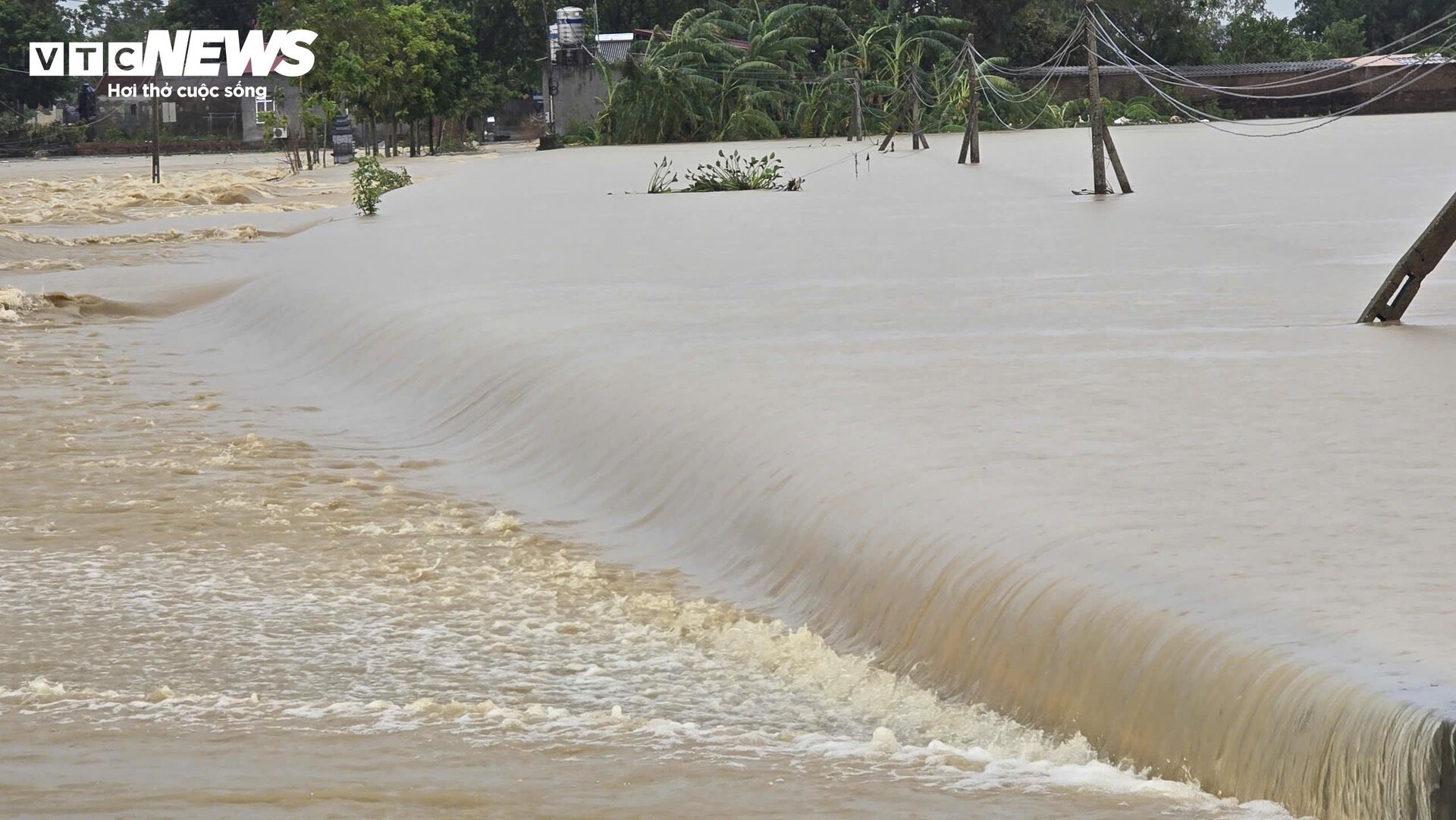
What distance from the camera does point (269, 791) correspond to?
13.9 ft

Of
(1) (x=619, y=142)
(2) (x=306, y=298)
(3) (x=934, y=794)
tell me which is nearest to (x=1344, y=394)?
(3) (x=934, y=794)

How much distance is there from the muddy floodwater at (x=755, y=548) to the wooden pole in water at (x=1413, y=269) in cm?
27

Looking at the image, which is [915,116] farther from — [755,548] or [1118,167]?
[755,548]

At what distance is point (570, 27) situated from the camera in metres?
51.2

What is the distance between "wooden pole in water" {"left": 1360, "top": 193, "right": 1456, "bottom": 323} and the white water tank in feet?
145

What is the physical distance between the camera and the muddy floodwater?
4172mm

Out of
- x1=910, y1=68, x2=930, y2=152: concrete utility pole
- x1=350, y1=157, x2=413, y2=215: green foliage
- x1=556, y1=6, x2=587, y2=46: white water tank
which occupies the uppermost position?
x1=556, y1=6, x2=587, y2=46: white water tank

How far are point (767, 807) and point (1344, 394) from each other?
143 inches

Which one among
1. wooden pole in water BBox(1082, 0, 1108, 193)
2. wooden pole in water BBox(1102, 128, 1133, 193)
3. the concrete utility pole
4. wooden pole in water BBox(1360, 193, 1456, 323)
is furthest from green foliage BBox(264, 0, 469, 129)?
wooden pole in water BBox(1360, 193, 1456, 323)

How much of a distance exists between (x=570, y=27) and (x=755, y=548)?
46646mm

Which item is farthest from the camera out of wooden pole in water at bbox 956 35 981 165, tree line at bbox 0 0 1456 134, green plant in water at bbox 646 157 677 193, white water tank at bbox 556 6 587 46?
white water tank at bbox 556 6 587 46

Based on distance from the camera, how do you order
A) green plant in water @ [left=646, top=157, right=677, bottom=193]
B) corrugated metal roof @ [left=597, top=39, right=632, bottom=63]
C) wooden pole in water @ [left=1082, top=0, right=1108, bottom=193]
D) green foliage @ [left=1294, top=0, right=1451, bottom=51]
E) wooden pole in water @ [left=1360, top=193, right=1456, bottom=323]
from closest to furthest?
wooden pole in water @ [left=1360, top=193, right=1456, bottom=323] → wooden pole in water @ [left=1082, top=0, right=1108, bottom=193] → green plant in water @ [left=646, top=157, right=677, bottom=193] → corrugated metal roof @ [left=597, top=39, right=632, bottom=63] → green foliage @ [left=1294, top=0, right=1451, bottom=51]

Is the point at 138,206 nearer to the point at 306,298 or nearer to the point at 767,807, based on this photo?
the point at 306,298

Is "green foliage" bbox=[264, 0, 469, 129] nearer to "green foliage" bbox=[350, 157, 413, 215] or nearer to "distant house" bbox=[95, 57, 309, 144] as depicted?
"distant house" bbox=[95, 57, 309, 144]
